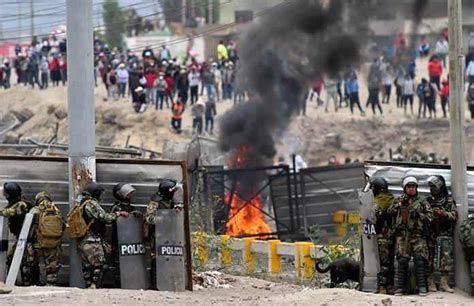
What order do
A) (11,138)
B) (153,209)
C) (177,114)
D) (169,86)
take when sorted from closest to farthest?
(153,209) → (169,86) → (177,114) → (11,138)

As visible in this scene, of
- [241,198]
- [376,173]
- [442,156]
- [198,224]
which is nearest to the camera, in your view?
[376,173]

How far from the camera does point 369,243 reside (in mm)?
14281

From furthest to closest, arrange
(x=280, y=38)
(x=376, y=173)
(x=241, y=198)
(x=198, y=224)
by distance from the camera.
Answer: (x=280, y=38)
(x=241, y=198)
(x=198, y=224)
(x=376, y=173)

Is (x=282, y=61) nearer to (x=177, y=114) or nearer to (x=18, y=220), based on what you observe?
(x=177, y=114)

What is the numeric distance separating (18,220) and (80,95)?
164 cm

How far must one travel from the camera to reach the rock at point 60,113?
1604 inches

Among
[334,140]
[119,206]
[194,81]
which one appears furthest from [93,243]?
[334,140]

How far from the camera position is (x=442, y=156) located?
37844 mm

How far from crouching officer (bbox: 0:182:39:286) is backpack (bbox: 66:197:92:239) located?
1.74ft

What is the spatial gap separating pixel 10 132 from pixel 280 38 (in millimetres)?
10650

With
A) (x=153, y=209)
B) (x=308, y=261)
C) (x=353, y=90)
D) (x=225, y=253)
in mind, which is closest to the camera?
(x=153, y=209)

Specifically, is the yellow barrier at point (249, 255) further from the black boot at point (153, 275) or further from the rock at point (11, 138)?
the rock at point (11, 138)

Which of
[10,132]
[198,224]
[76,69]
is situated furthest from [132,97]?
[76,69]

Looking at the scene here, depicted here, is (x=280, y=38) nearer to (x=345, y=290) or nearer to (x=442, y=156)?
(x=442, y=156)
